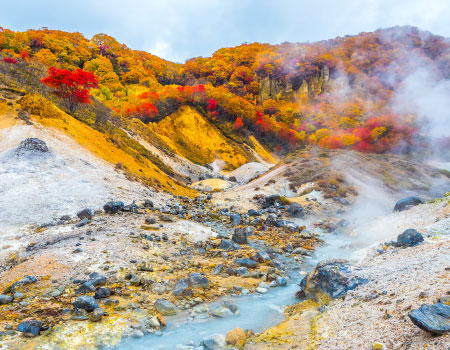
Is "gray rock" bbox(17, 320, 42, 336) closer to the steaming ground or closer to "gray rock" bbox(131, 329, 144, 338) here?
"gray rock" bbox(131, 329, 144, 338)

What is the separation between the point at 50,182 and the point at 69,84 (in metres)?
13.9

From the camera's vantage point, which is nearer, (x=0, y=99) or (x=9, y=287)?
(x=9, y=287)

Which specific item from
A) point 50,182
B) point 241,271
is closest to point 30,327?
point 241,271

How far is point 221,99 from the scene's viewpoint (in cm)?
5506

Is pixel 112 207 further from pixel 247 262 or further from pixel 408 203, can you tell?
pixel 408 203

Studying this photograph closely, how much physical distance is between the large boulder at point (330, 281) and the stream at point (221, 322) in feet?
1.90

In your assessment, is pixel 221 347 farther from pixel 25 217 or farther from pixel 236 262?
pixel 25 217

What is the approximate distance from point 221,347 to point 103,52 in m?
85.5

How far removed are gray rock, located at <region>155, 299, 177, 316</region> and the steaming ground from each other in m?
7.15

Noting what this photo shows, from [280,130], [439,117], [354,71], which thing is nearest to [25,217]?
[280,130]

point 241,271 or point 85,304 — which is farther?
point 241,271

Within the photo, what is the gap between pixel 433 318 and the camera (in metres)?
3.69

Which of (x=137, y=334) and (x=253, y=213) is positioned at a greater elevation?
(x=253, y=213)

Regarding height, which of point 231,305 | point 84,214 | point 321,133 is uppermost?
point 321,133
